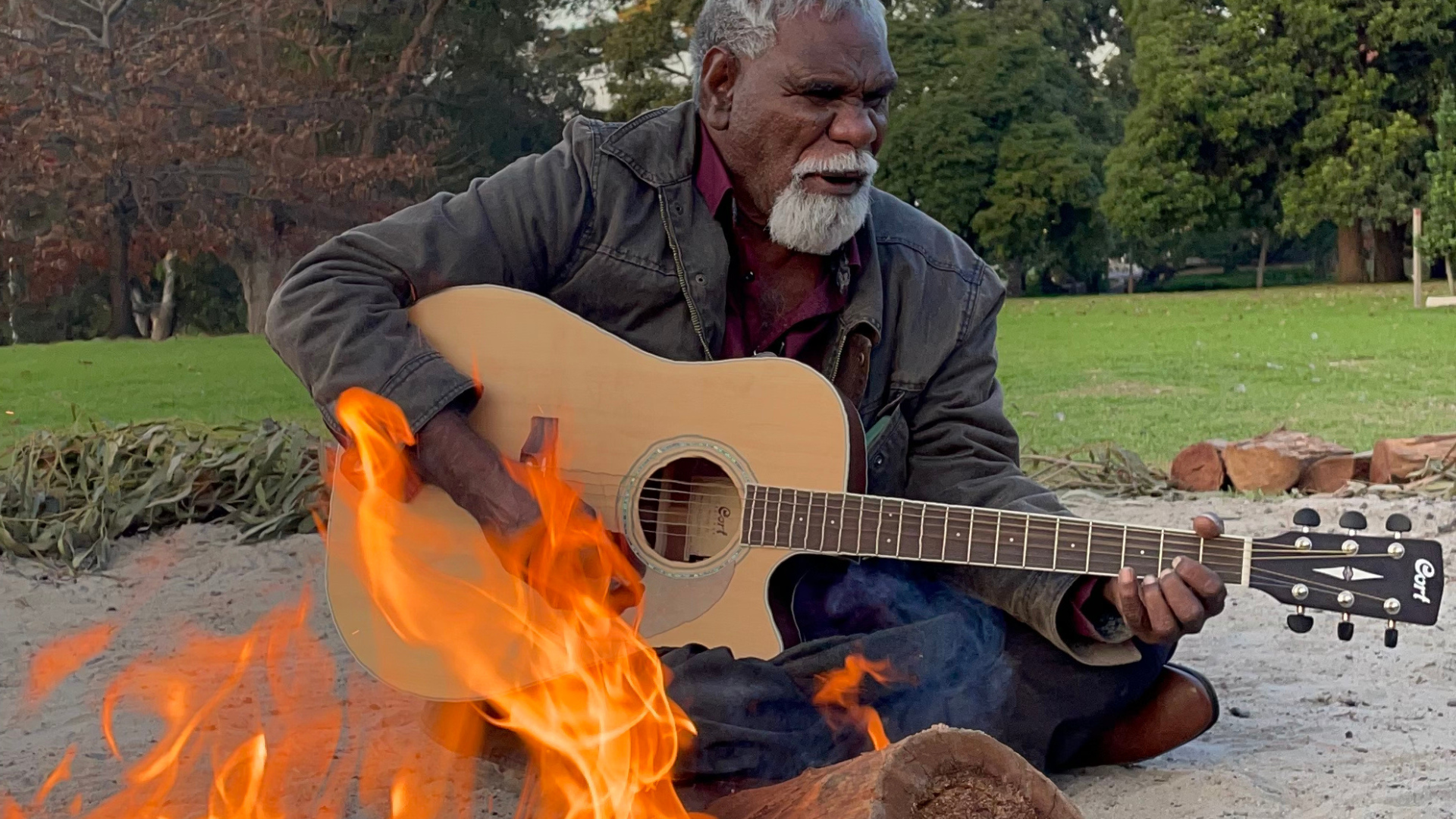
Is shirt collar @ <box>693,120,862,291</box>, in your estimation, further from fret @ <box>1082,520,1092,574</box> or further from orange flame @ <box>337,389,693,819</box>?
fret @ <box>1082,520,1092,574</box>

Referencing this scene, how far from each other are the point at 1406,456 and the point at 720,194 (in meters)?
3.81

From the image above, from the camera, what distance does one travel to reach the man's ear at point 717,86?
2.76 meters

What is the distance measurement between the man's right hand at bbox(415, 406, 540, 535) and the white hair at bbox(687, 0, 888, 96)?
37.0 inches

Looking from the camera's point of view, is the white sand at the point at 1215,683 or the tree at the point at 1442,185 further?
the tree at the point at 1442,185

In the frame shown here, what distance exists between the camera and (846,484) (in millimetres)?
2414

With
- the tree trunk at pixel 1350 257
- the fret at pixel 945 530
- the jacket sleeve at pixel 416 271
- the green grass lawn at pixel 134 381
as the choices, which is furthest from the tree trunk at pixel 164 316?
the tree trunk at pixel 1350 257

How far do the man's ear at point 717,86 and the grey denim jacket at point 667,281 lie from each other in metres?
0.06

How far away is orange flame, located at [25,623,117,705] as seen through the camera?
3564mm

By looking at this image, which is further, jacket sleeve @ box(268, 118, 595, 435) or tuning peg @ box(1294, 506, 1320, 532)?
jacket sleeve @ box(268, 118, 595, 435)

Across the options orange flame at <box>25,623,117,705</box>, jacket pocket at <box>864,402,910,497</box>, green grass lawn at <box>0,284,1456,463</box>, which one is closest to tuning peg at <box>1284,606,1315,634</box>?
jacket pocket at <box>864,402,910,497</box>

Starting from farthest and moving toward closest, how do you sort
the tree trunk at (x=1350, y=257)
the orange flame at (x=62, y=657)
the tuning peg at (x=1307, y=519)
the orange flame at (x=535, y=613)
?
the tree trunk at (x=1350, y=257), the orange flame at (x=62, y=657), the orange flame at (x=535, y=613), the tuning peg at (x=1307, y=519)

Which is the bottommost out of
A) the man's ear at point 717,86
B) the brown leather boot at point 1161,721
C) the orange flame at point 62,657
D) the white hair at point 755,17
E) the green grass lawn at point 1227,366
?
the orange flame at point 62,657

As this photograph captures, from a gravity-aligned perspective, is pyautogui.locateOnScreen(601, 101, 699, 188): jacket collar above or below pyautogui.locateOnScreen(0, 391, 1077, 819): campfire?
above

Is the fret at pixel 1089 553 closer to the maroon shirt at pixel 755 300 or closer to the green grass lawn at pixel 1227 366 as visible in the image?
the maroon shirt at pixel 755 300
